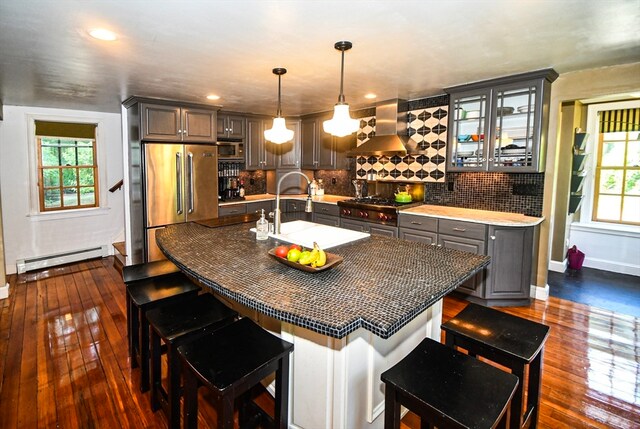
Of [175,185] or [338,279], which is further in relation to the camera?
[175,185]

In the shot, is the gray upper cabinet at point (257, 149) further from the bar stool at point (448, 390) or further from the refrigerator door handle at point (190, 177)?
the bar stool at point (448, 390)

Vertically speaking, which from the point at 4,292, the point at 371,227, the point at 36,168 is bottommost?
the point at 4,292

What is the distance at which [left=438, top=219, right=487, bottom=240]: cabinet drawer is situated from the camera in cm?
349

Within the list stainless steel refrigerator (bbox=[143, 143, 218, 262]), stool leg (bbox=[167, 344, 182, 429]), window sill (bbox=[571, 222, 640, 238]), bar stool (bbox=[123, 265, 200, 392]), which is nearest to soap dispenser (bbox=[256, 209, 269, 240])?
bar stool (bbox=[123, 265, 200, 392])

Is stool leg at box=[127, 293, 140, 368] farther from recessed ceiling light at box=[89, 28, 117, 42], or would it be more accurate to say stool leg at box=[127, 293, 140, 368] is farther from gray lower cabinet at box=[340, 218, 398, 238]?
gray lower cabinet at box=[340, 218, 398, 238]

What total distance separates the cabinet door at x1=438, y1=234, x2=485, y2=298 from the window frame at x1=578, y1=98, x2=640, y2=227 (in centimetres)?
267

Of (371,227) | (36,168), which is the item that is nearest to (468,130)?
(371,227)

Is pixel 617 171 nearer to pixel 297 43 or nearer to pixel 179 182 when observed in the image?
pixel 297 43

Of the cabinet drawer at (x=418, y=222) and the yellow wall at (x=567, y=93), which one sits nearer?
the yellow wall at (x=567, y=93)

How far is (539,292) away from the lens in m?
3.76

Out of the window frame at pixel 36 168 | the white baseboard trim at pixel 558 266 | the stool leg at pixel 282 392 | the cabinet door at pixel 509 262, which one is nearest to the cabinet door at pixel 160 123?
the window frame at pixel 36 168

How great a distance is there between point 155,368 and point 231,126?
401cm

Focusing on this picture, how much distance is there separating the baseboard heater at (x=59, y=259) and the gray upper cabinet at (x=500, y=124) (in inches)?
211

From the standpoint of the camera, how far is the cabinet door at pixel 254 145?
5531 mm
